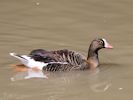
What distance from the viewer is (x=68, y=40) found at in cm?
1191

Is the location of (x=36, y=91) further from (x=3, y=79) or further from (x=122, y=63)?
(x=122, y=63)

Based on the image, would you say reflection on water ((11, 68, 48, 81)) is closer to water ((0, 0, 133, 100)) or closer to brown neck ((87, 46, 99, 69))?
water ((0, 0, 133, 100))

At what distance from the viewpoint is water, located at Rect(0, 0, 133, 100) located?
8.94 m

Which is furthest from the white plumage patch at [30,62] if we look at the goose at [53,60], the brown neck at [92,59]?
the brown neck at [92,59]

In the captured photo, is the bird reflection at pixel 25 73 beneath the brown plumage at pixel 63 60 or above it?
beneath

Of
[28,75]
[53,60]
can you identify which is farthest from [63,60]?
[28,75]

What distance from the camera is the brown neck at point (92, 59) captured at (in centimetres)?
1026

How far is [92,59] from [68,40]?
1.71 metres

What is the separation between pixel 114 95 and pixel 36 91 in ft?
3.81

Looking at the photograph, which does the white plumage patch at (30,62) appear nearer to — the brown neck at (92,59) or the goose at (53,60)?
the goose at (53,60)

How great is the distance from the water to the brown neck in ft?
0.49

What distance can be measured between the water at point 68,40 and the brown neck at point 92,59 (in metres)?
0.15

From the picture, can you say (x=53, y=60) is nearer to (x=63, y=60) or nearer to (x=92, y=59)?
(x=63, y=60)

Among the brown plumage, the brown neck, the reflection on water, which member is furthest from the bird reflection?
the brown neck
